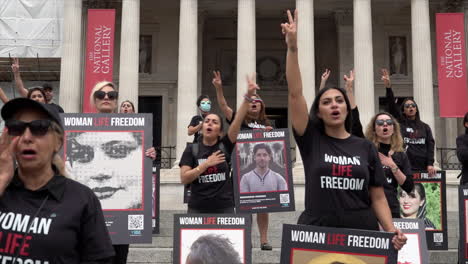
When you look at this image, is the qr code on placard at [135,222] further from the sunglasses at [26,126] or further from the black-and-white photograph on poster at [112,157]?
the sunglasses at [26,126]

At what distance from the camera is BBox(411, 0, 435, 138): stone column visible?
24.6m

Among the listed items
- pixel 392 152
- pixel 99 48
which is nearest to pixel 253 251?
pixel 392 152

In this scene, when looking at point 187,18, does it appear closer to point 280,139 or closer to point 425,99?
point 425,99

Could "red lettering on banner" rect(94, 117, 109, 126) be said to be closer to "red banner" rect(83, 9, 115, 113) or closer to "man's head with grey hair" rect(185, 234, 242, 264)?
"man's head with grey hair" rect(185, 234, 242, 264)

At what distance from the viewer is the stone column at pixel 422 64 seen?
80.6 ft

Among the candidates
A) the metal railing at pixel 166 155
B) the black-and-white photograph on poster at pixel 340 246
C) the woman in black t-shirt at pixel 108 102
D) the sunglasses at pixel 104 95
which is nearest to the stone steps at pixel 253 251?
the woman in black t-shirt at pixel 108 102

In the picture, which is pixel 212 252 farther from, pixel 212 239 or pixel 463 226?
pixel 463 226

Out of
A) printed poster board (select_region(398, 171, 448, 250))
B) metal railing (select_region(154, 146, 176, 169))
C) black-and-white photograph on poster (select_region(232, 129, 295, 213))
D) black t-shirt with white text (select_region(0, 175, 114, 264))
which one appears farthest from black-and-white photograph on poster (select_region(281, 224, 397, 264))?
metal railing (select_region(154, 146, 176, 169))

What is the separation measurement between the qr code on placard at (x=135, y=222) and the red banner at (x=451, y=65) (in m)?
21.1

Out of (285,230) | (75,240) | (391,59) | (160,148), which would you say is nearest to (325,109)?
(285,230)

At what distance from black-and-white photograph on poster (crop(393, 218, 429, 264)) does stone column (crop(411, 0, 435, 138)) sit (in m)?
18.8

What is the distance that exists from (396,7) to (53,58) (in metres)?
19.7

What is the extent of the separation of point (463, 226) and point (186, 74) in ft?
58.6

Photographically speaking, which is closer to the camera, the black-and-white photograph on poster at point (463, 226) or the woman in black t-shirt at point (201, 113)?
the black-and-white photograph on poster at point (463, 226)
